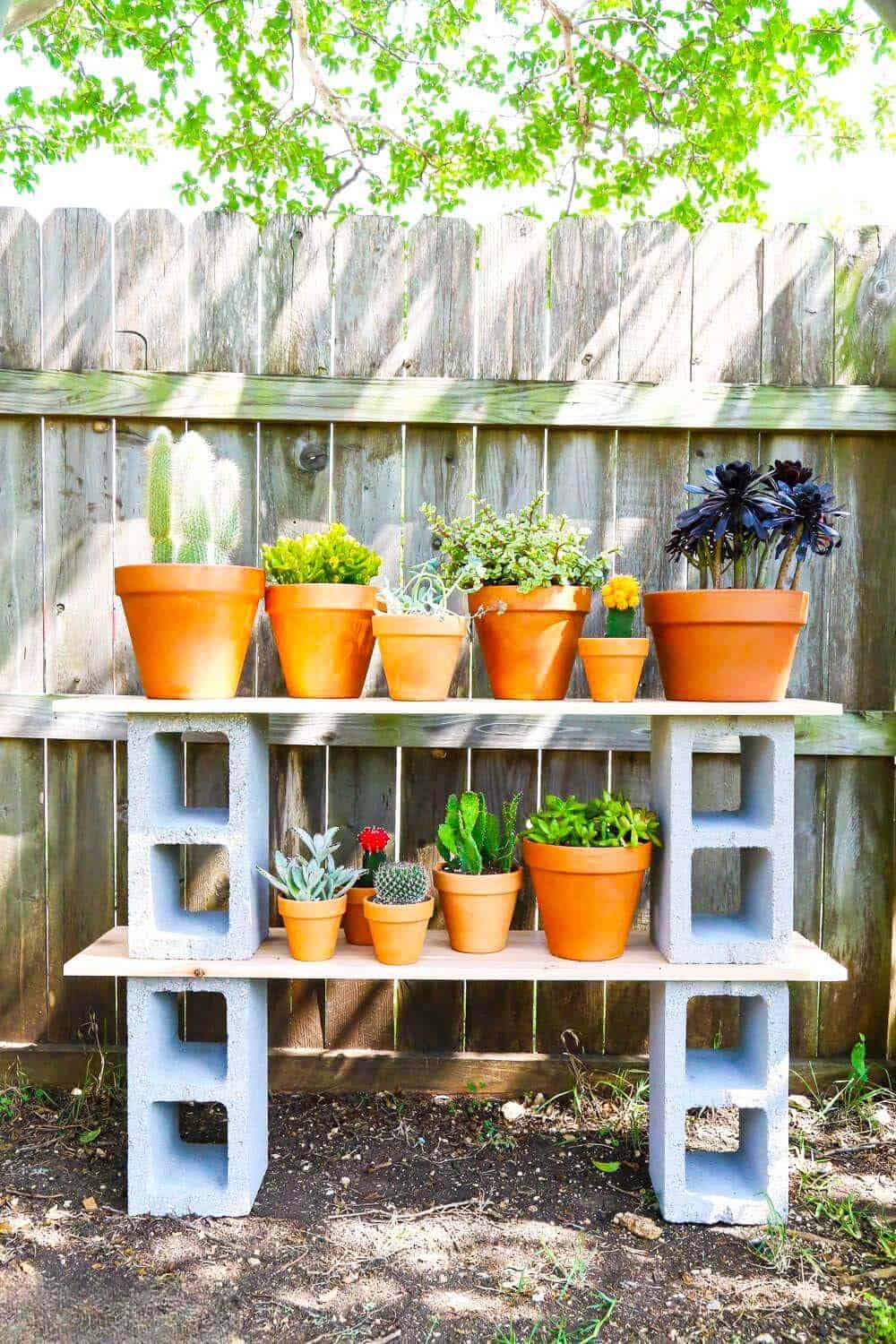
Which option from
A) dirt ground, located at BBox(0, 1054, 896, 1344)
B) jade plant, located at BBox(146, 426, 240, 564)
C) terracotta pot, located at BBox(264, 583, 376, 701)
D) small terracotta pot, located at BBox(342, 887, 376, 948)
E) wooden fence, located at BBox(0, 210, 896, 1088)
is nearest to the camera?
dirt ground, located at BBox(0, 1054, 896, 1344)

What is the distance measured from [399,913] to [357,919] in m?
0.23

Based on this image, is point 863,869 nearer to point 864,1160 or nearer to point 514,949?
point 864,1160

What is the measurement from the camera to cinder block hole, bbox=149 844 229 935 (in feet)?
6.17

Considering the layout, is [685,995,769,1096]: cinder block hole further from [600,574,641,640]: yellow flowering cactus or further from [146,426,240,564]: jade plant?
[146,426,240,564]: jade plant

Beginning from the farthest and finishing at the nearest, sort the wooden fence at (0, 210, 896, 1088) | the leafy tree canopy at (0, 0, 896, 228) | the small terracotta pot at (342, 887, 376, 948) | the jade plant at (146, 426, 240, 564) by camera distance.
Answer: the leafy tree canopy at (0, 0, 896, 228) → the wooden fence at (0, 210, 896, 1088) → the small terracotta pot at (342, 887, 376, 948) → the jade plant at (146, 426, 240, 564)

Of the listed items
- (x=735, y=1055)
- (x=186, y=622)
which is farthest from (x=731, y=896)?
Result: (x=186, y=622)

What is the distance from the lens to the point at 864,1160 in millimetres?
2047

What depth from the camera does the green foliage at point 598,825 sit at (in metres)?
1.89

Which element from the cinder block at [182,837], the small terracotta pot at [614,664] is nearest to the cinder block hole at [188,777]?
the cinder block at [182,837]

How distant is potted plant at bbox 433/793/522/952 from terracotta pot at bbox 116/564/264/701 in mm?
560

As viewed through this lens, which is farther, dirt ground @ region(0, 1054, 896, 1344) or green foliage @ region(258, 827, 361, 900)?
green foliage @ region(258, 827, 361, 900)

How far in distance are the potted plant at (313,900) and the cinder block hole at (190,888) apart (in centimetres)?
16

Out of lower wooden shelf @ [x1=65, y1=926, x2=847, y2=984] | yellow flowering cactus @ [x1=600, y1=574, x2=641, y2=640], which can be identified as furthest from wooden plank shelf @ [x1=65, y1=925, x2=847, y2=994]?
yellow flowering cactus @ [x1=600, y1=574, x2=641, y2=640]

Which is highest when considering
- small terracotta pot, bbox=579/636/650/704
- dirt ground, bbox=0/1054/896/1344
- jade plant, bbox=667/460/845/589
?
jade plant, bbox=667/460/845/589
